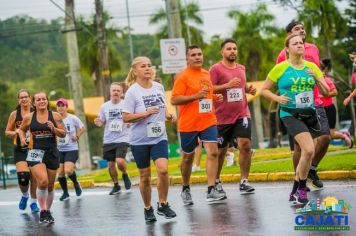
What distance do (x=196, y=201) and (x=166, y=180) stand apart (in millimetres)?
2122

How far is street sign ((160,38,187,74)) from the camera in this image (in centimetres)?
1983

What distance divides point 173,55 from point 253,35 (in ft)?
158

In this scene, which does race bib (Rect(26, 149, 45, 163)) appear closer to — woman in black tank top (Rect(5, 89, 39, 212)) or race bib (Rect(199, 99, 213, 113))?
woman in black tank top (Rect(5, 89, 39, 212))

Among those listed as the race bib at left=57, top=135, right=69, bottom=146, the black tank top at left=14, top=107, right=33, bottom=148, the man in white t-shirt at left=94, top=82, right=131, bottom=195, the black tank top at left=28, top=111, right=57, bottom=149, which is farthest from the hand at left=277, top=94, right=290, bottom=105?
the race bib at left=57, top=135, right=69, bottom=146

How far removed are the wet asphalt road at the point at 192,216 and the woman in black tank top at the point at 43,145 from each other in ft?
1.40

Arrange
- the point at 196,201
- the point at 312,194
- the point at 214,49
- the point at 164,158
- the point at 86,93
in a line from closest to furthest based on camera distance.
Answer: the point at 164,158 < the point at 312,194 < the point at 196,201 < the point at 214,49 < the point at 86,93

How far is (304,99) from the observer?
391 inches

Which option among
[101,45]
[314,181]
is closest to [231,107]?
[314,181]

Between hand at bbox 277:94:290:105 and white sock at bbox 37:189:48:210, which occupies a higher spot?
hand at bbox 277:94:290:105

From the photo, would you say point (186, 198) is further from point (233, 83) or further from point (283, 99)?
point (283, 99)

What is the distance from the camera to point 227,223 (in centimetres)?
897

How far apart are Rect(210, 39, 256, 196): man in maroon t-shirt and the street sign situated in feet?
26.3

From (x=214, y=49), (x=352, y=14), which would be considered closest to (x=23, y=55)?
(x=214, y=49)

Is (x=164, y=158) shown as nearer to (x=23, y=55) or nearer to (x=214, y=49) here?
(x=214, y=49)
